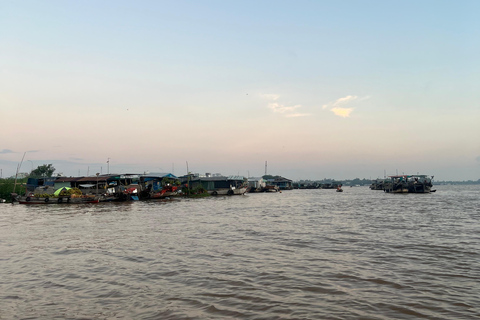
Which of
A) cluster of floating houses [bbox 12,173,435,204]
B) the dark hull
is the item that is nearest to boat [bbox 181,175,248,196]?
cluster of floating houses [bbox 12,173,435,204]

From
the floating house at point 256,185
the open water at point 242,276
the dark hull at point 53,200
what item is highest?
the floating house at point 256,185

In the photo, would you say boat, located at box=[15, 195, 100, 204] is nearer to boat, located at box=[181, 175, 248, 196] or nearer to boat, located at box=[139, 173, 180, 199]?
boat, located at box=[139, 173, 180, 199]

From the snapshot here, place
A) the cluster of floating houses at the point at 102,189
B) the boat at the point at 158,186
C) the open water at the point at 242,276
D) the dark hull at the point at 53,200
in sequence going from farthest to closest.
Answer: the boat at the point at 158,186
the cluster of floating houses at the point at 102,189
the dark hull at the point at 53,200
the open water at the point at 242,276

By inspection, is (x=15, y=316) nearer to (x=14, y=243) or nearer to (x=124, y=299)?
(x=124, y=299)

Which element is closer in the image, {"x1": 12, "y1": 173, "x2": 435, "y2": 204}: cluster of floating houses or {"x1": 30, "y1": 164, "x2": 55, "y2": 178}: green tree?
{"x1": 12, "y1": 173, "x2": 435, "y2": 204}: cluster of floating houses

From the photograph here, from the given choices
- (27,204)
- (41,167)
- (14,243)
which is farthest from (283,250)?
(41,167)

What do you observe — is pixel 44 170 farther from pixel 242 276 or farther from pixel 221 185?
pixel 242 276

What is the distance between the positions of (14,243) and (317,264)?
10922 millimetres

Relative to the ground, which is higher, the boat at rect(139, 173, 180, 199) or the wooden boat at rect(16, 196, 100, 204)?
the boat at rect(139, 173, 180, 199)

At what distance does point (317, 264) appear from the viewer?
8.78m

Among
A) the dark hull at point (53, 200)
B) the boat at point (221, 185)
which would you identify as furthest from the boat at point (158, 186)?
the boat at point (221, 185)

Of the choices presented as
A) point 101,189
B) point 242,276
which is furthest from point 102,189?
point 242,276

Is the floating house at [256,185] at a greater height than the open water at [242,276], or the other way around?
the floating house at [256,185]

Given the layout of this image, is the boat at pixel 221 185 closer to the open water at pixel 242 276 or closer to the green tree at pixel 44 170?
the green tree at pixel 44 170
